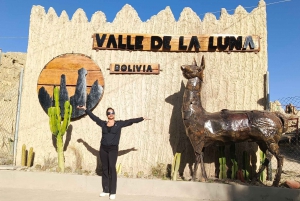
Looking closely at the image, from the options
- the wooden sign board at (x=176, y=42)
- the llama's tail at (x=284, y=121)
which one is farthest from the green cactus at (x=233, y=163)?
the wooden sign board at (x=176, y=42)

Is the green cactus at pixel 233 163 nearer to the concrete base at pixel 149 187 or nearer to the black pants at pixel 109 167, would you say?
the concrete base at pixel 149 187

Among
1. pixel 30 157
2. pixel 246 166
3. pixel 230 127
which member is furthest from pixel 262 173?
pixel 30 157

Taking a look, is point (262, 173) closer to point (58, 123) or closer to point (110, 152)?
point (110, 152)

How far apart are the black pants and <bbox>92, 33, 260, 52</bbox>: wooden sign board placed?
2.47 meters

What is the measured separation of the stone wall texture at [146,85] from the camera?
17.7 ft

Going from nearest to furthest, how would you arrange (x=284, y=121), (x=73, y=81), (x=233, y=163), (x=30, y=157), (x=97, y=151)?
(x=284, y=121) → (x=233, y=163) → (x=30, y=157) → (x=97, y=151) → (x=73, y=81)

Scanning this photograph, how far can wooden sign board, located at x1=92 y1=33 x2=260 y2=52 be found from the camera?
544 centimetres

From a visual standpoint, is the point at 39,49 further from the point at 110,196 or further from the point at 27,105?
the point at 110,196

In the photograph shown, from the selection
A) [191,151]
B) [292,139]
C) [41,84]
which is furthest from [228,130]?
[292,139]

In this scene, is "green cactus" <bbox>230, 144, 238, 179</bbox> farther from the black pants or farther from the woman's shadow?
the black pants

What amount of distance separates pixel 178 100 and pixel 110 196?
→ 242 cm

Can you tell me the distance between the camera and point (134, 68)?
5621 mm

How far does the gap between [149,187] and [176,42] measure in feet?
10.2

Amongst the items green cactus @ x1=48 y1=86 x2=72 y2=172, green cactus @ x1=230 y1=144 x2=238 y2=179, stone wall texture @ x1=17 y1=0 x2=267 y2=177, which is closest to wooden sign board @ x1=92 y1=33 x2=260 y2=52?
stone wall texture @ x1=17 y1=0 x2=267 y2=177
